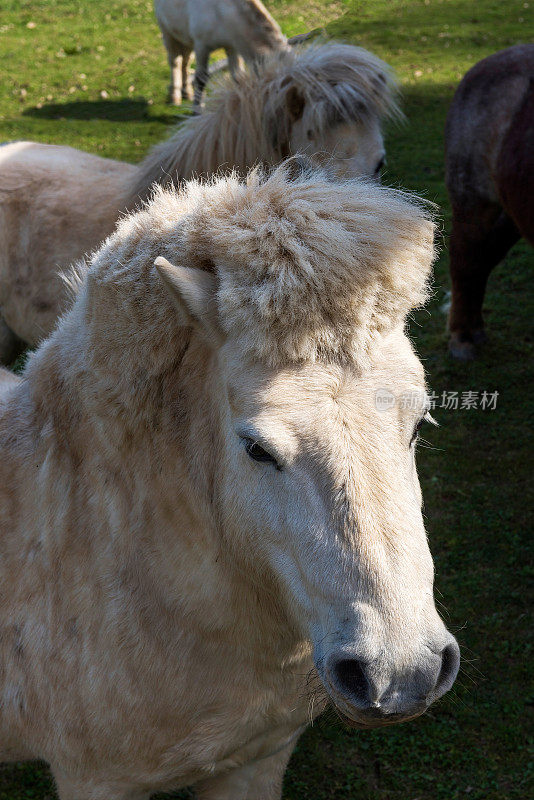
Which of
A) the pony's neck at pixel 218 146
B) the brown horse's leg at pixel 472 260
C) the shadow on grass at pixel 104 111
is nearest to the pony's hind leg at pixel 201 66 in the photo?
the shadow on grass at pixel 104 111

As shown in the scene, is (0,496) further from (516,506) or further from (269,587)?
(516,506)

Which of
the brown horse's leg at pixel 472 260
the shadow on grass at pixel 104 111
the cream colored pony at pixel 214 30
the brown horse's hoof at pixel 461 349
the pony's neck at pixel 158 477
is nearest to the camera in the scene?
the pony's neck at pixel 158 477

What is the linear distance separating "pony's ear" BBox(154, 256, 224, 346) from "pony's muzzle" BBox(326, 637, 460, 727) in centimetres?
79

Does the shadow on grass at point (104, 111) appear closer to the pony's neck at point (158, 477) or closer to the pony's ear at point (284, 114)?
the pony's ear at point (284, 114)

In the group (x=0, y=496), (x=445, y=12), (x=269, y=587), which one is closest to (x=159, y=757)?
(x=269, y=587)

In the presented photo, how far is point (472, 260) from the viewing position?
18.9 ft

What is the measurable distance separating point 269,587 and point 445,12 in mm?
12535

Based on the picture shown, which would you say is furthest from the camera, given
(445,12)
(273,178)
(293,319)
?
(445,12)

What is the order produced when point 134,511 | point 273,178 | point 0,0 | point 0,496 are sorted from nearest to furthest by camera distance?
point 273,178, point 134,511, point 0,496, point 0,0

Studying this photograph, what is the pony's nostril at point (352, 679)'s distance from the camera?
163cm

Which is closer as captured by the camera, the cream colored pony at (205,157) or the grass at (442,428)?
the grass at (442,428)

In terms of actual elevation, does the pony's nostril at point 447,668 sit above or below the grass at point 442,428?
above

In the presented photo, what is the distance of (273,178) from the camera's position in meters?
1.90

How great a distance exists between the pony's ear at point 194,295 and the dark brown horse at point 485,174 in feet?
12.6
